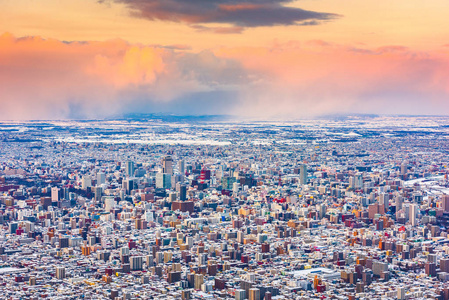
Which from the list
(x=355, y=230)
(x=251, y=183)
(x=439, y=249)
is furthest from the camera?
(x=251, y=183)

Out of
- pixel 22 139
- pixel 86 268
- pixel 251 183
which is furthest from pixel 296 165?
pixel 22 139

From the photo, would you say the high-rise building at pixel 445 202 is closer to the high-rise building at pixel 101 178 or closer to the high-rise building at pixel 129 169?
A: the high-rise building at pixel 101 178

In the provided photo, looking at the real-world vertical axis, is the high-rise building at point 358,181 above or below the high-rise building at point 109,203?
above

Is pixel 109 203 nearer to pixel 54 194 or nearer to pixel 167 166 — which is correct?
pixel 54 194

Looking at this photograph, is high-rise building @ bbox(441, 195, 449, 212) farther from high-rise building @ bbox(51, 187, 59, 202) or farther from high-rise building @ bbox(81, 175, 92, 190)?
high-rise building @ bbox(81, 175, 92, 190)

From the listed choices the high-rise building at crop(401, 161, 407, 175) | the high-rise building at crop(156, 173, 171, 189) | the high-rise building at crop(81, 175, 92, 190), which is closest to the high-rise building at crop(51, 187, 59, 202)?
the high-rise building at crop(81, 175, 92, 190)

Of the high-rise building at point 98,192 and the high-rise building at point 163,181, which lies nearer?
the high-rise building at point 98,192

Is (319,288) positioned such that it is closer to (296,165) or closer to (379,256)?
(379,256)

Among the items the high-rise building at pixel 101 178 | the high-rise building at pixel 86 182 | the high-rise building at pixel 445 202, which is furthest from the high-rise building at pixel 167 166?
the high-rise building at pixel 445 202
